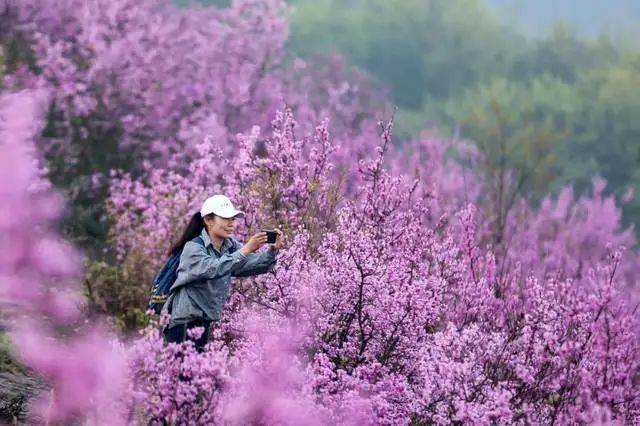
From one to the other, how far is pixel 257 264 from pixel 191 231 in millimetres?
543

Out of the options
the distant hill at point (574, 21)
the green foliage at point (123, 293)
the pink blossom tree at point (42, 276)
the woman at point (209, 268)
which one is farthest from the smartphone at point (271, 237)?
the distant hill at point (574, 21)

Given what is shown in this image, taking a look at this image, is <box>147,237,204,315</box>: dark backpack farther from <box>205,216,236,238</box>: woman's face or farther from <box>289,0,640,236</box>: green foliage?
<box>289,0,640,236</box>: green foliage

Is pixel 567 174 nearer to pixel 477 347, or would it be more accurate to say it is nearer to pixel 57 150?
pixel 57 150

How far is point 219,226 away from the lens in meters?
5.72

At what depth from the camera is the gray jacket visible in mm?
5480

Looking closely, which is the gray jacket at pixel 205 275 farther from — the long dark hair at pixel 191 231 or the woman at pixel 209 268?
the long dark hair at pixel 191 231

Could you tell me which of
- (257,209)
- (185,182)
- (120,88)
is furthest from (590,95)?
(257,209)

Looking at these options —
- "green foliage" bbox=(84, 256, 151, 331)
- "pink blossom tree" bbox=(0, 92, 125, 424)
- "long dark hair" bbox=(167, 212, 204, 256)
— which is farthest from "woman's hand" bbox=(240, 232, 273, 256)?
"green foliage" bbox=(84, 256, 151, 331)

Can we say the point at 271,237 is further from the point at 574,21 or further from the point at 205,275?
the point at 574,21

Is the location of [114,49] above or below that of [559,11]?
below

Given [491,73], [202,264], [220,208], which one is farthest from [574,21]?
[202,264]

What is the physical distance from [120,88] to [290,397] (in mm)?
11610

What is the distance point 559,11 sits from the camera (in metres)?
78.3

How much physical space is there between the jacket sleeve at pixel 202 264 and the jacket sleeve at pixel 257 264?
3 cm
